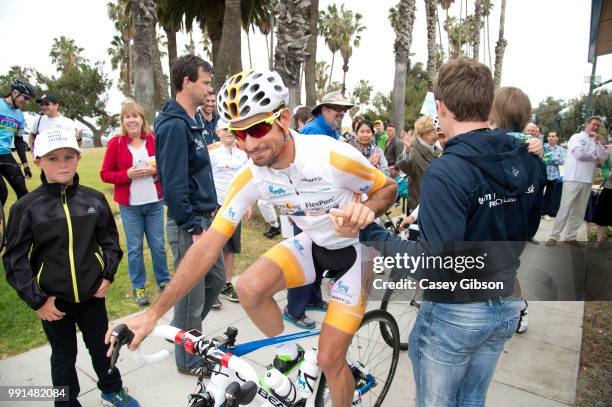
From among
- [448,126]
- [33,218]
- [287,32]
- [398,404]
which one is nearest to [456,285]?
[448,126]

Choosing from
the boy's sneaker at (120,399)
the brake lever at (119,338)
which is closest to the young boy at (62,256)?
the boy's sneaker at (120,399)

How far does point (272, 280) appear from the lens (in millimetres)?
2373

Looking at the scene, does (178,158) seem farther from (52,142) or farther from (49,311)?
(49,311)

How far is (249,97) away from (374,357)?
2603mm

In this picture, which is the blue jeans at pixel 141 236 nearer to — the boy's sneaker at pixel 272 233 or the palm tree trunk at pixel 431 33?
the boy's sneaker at pixel 272 233

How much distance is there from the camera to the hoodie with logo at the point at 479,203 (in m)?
1.50

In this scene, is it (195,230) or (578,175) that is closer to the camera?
(195,230)

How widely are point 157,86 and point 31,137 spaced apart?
12730 millimetres

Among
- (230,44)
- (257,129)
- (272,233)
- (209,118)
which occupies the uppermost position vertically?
Answer: (230,44)

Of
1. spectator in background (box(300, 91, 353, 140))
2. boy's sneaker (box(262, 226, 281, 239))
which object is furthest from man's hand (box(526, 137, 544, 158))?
boy's sneaker (box(262, 226, 281, 239))

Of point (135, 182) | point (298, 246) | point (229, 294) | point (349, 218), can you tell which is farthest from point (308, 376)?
point (135, 182)

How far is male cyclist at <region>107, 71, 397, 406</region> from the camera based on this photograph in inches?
82.1

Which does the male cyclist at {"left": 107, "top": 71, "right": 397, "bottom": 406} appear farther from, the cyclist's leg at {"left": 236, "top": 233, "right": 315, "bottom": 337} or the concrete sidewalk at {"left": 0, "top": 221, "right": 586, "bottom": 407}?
the concrete sidewalk at {"left": 0, "top": 221, "right": 586, "bottom": 407}

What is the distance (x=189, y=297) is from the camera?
10.3 feet
